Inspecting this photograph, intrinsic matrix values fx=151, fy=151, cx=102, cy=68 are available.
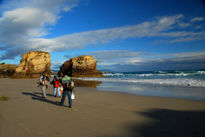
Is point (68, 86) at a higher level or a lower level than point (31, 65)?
lower

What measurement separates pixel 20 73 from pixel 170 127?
4555 centimetres

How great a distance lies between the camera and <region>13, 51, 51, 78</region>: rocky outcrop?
42.8 meters

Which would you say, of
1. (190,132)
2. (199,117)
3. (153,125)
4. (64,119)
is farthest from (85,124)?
(199,117)

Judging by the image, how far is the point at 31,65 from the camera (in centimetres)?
4269

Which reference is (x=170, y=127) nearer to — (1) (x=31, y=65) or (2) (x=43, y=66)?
(1) (x=31, y=65)

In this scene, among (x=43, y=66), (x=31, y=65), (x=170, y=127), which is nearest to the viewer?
(x=170, y=127)

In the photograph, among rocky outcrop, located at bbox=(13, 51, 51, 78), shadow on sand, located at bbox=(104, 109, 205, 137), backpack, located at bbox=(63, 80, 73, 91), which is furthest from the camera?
rocky outcrop, located at bbox=(13, 51, 51, 78)

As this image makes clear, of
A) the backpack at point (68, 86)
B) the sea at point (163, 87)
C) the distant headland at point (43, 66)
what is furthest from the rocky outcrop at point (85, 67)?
the backpack at point (68, 86)

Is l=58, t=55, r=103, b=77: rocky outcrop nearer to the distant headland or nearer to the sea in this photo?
the distant headland

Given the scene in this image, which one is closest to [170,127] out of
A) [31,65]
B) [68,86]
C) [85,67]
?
[68,86]

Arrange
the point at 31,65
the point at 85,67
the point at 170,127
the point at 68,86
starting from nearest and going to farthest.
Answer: the point at 170,127
the point at 68,86
the point at 31,65
the point at 85,67

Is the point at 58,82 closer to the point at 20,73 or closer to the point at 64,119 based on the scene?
the point at 64,119

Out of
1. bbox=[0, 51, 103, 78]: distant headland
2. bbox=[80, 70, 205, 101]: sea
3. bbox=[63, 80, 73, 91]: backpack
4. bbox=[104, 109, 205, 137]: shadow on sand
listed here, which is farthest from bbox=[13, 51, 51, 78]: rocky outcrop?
bbox=[104, 109, 205, 137]: shadow on sand

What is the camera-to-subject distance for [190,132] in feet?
15.1
